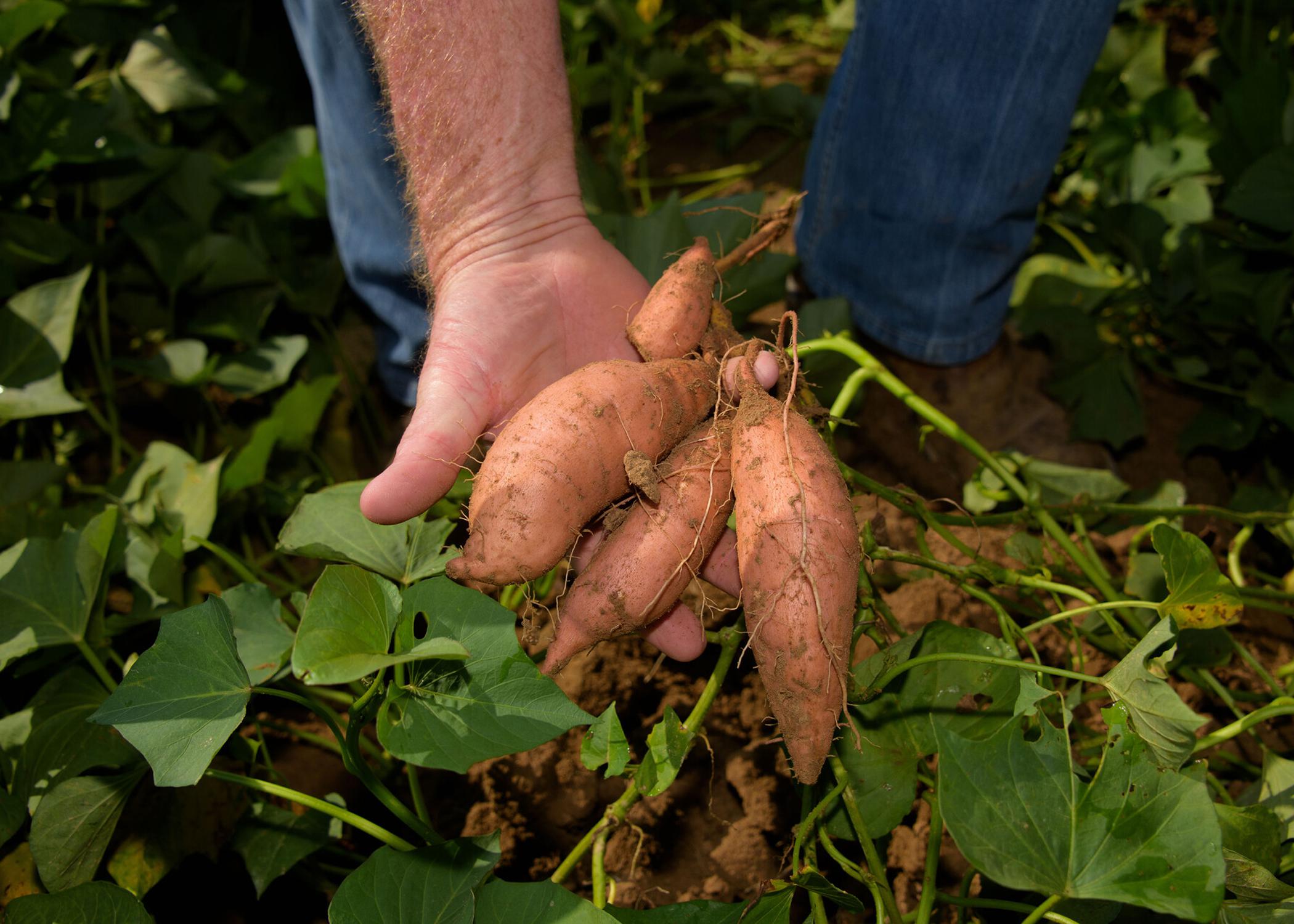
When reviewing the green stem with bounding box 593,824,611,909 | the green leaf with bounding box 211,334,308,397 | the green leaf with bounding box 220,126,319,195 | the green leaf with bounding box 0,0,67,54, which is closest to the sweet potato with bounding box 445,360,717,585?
the green stem with bounding box 593,824,611,909

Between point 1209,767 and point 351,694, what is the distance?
155cm

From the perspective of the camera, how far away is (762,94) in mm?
3090

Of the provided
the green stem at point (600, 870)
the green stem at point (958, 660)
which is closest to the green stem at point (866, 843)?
the green stem at point (958, 660)

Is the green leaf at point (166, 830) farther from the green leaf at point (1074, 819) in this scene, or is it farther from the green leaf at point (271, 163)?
the green leaf at point (271, 163)

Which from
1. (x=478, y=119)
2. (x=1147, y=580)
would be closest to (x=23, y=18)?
(x=478, y=119)

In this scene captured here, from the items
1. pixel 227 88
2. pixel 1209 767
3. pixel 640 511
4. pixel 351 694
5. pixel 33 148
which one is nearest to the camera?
pixel 640 511

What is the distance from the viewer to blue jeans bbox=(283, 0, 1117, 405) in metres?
1.74

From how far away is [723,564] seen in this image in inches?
56.7

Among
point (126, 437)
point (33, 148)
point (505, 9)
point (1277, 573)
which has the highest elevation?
point (505, 9)

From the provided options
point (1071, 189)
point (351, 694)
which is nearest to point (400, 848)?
point (351, 694)

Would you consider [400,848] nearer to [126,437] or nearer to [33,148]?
[126,437]

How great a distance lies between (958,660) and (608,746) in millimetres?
535

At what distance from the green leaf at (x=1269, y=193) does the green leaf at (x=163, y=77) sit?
8.83ft

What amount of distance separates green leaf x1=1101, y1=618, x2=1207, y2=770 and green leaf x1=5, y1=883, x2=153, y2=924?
4.06 feet
